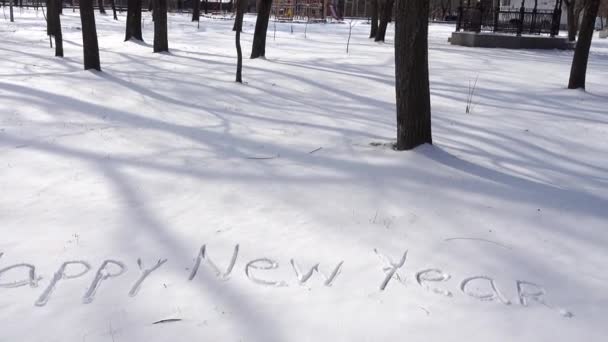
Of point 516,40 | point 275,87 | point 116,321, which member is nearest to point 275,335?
point 116,321

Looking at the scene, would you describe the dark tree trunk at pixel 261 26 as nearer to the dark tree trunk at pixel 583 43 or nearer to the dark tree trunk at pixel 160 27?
the dark tree trunk at pixel 160 27

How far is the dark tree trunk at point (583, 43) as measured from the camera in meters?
9.98

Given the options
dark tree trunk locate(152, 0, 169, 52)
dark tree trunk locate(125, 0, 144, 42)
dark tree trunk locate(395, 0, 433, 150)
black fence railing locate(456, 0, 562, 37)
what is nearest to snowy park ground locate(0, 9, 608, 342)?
dark tree trunk locate(395, 0, 433, 150)

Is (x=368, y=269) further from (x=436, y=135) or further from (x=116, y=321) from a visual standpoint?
(x=436, y=135)

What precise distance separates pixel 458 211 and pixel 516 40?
18602 millimetres

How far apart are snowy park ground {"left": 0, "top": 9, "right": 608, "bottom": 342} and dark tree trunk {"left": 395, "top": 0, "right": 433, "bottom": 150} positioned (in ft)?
1.18

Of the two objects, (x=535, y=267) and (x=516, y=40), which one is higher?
(x=516, y=40)

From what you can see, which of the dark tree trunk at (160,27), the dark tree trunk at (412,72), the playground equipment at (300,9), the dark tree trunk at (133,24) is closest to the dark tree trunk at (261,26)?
the dark tree trunk at (160,27)

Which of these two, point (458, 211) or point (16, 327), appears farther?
point (458, 211)

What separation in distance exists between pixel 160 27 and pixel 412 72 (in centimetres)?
1129

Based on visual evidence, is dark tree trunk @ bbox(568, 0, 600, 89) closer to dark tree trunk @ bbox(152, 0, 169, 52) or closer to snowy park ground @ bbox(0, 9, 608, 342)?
snowy park ground @ bbox(0, 9, 608, 342)

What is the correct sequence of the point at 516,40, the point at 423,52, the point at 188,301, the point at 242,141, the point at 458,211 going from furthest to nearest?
the point at 516,40 < the point at 242,141 < the point at 423,52 < the point at 458,211 < the point at 188,301

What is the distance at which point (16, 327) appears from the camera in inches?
117

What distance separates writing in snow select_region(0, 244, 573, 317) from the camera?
3.35 m
